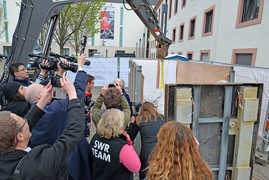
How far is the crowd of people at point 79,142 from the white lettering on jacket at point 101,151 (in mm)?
10

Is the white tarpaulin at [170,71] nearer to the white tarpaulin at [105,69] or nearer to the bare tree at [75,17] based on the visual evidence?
the white tarpaulin at [105,69]

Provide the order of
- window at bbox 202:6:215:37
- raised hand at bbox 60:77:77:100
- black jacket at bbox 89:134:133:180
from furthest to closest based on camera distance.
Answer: window at bbox 202:6:215:37 → black jacket at bbox 89:134:133:180 → raised hand at bbox 60:77:77:100

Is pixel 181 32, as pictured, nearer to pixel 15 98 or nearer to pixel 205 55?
pixel 205 55

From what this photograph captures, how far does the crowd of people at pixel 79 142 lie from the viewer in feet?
3.97

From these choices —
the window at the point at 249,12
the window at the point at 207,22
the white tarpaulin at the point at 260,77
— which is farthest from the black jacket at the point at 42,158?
the window at the point at 207,22

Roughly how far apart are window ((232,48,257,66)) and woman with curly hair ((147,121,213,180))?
7.04 m

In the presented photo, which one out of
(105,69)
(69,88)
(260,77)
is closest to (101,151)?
(69,88)

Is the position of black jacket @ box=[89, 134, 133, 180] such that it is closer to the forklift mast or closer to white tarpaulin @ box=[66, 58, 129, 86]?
the forklift mast

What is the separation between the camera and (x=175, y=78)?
7020 mm

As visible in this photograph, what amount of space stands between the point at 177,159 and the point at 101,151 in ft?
2.90

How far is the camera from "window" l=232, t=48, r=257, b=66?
7020 millimetres

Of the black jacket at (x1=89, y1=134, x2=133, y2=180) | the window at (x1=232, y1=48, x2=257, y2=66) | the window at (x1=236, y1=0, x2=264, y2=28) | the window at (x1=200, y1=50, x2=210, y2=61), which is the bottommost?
the black jacket at (x1=89, y1=134, x2=133, y2=180)

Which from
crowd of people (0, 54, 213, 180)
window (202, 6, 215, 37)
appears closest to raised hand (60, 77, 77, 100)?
crowd of people (0, 54, 213, 180)

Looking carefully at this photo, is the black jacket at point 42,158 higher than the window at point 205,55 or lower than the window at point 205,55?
lower
